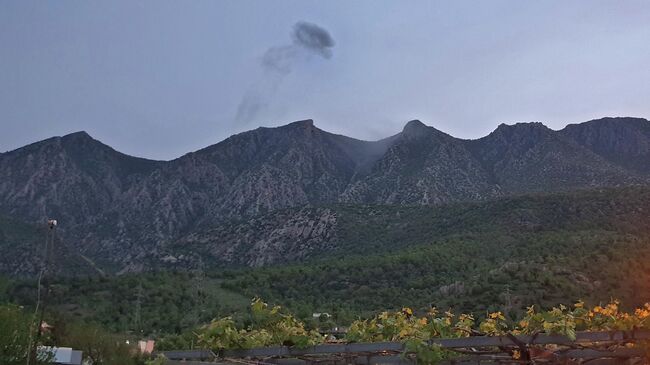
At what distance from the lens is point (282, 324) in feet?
22.5

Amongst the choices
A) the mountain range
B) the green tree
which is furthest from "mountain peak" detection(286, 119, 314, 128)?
the green tree

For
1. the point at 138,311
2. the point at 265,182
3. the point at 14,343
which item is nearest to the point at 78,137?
the point at 265,182

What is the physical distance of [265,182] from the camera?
228 feet

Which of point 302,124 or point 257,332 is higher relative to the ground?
point 302,124

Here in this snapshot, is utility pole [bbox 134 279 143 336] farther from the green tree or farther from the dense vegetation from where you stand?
the green tree

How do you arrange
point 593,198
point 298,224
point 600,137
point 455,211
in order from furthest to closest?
1. point 600,137
2. point 298,224
3. point 455,211
4. point 593,198

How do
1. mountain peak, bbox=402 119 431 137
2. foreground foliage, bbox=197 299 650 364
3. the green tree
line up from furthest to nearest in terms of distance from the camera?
1. mountain peak, bbox=402 119 431 137
2. the green tree
3. foreground foliage, bbox=197 299 650 364

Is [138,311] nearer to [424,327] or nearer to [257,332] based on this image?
[257,332]

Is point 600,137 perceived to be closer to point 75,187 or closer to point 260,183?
point 260,183

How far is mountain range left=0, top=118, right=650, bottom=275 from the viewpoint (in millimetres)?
57750

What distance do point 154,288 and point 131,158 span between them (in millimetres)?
40522

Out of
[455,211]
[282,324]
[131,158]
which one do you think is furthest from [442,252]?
[131,158]

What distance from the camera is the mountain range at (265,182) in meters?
57.8

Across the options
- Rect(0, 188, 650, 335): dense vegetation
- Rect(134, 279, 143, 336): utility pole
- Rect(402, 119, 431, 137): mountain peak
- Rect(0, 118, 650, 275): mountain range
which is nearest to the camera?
Rect(0, 188, 650, 335): dense vegetation
